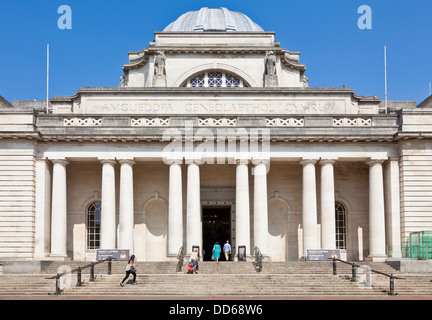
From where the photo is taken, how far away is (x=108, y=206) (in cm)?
3597

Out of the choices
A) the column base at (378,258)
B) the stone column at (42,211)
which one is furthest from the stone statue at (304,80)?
the stone column at (42,211)

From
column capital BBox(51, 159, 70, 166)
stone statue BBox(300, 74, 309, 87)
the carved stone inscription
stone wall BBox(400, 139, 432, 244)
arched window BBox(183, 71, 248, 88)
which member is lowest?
stone wall BBox(400, 139, 432, 244)

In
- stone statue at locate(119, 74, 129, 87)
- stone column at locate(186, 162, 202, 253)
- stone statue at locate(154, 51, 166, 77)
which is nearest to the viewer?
stone column at locate(186, 162, 202, 253)

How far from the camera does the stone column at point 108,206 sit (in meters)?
35.6

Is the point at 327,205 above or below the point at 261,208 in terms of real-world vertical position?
above

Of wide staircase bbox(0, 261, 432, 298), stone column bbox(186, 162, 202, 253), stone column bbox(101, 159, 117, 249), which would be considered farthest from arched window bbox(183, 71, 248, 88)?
wide staircase bbox(0, 261, 432, 298)

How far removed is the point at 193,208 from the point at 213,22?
2143 centimetres

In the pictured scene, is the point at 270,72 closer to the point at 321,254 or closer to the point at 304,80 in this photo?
the point at 304,80

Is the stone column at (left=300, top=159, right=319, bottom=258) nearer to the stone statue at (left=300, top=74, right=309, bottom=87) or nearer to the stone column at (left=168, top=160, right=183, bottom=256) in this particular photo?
the stone column at (left=168, top=160, right=183, bottom=256)

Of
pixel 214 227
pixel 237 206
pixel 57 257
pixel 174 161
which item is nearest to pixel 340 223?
pixel 237 206

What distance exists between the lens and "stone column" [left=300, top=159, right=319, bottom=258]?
35938mm

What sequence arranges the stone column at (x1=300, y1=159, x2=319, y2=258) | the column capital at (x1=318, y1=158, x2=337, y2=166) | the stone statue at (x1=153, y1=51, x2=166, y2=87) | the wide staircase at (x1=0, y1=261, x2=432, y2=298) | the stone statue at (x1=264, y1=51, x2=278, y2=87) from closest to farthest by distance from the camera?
1. the wide staircase at (x1=0, y1=261, x2=432, y2=298)
2. the stone column at (x1=300, y1=159, x2=319, y2=258)
3. the column capital at (x1=318, y1=158, x2=337, y2=166)
4. the stone statue at (x1=153, y1=51, x2=166, y2=87)
5. the stone statue at (x1=264, y1=51, x2=278, y2=87)

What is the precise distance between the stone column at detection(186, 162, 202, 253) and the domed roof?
1852 cm
